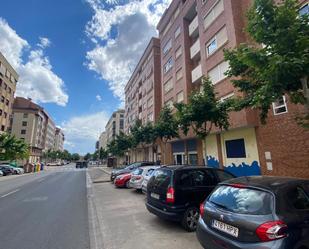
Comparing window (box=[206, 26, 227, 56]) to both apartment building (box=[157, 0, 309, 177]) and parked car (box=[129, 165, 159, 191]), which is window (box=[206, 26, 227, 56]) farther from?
parked car (box=[129, 165, 159, 191])

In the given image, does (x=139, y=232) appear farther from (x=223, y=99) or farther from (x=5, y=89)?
(x=5, y=89)

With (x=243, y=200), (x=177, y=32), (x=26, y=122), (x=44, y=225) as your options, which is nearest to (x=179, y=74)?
(x=177, y=32)

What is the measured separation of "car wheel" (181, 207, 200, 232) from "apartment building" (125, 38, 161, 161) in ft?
67.1

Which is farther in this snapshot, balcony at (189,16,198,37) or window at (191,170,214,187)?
balcony at (189,16,198,37)

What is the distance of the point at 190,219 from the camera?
5547 mm

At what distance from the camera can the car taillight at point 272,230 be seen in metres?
2.80

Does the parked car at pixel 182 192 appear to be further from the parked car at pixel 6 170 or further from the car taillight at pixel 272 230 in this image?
the parked car at pixel 6 170

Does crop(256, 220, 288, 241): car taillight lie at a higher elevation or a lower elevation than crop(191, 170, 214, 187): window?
lower

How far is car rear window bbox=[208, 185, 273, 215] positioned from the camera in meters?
3.12

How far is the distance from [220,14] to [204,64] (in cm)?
380

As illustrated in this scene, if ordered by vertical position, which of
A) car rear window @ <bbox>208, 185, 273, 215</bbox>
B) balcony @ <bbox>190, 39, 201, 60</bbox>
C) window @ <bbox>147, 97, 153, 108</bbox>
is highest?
balcony @ <bbox>190, 39, 201, 60</bbox>

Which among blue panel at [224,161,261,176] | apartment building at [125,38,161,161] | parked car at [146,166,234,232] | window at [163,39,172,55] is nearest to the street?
parked car at [146,166,234,232]

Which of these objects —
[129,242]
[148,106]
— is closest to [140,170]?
[129,242]

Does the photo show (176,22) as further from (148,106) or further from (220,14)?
(148,106)
